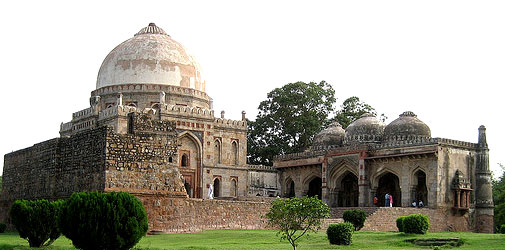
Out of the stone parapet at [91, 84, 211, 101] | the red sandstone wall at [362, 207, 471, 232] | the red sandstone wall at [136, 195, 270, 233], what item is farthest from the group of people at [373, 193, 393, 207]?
the stone parapet at [91, 84, 211, 101]

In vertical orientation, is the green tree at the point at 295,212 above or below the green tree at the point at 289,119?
below

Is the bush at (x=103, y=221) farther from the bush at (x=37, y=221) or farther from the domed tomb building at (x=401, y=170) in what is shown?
the domed tomb building at (x=401, y=170)

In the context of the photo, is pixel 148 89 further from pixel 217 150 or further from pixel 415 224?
pixel 415 224

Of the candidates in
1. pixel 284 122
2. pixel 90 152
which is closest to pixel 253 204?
pixel 90 152

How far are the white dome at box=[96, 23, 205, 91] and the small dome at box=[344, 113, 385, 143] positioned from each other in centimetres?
970

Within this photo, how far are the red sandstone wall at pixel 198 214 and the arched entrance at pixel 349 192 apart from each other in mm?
14745

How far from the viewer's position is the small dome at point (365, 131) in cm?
4000

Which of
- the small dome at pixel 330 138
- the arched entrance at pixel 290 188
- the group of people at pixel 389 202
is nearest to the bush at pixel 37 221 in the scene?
the group of people at pixel 389 202

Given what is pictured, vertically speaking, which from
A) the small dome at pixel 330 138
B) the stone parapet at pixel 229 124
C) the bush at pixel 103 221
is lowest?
the bush at pixel 103 221

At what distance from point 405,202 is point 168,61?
1612 cm

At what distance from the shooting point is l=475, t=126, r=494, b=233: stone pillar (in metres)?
36.0

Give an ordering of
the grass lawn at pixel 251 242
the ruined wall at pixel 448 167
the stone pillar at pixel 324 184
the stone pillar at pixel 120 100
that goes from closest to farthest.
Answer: the grass lawn at pixel 251 242, the ruined wall at pixel 448 167, the stone pillar at pixel 120 100, the stone pillar at pixel 324 184

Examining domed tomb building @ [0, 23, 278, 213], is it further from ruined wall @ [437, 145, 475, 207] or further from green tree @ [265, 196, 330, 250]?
green tree @ [265, 196, 330, 250]

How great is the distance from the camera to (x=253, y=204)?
27031mm
